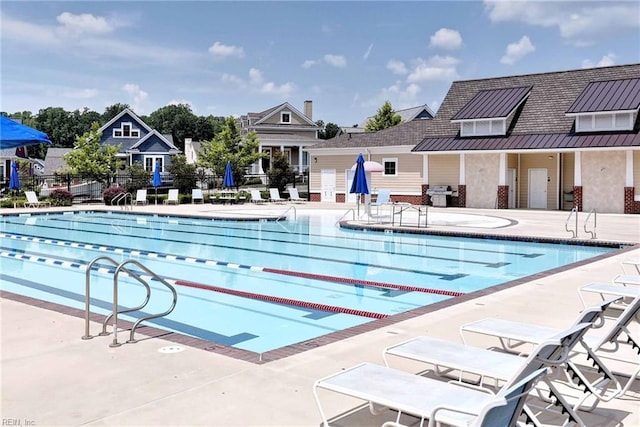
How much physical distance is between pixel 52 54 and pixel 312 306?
29.4 meters

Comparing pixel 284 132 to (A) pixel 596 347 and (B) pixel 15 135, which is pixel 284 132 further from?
(A) pixel 596 347

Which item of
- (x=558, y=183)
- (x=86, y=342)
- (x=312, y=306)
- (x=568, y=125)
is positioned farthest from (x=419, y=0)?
(x=86, y=342)

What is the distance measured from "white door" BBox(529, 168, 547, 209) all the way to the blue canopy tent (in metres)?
25.4

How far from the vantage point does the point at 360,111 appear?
2445 inches

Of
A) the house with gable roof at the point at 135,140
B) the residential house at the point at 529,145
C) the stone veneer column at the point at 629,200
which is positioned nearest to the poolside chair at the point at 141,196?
the residential house at the point at 529,145

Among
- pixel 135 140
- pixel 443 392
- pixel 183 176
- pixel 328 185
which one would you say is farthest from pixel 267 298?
pixel 135 140

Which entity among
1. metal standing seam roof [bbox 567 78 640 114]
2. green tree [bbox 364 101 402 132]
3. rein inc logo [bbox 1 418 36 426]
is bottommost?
rein inc logo [bbox 1 418 36 426]

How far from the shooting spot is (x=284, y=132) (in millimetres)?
51562

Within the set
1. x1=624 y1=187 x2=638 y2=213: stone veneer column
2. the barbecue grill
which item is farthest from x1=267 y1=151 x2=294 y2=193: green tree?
x1=624 y1=187 x2=638 y2=213: stone veneer column

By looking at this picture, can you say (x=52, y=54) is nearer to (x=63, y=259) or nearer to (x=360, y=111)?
(x=63, y=259)

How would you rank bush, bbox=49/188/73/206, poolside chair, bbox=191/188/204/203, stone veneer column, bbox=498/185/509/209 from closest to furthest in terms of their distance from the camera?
1. stone veneer column, bbox=498/185/509/209
2. bush, bbox=49/188/73/206
3. poolside chair, bbox=191/188/204/203

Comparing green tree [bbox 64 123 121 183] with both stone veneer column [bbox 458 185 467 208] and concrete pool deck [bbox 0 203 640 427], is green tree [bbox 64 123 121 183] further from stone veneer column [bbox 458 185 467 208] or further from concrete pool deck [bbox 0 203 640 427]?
concrete pool deck [bbox 0 203 640 427]

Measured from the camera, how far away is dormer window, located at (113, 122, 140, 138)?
50031 millimetres

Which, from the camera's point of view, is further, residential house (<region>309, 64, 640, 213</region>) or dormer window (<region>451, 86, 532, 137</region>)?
dormer window (<region>451, 86, 532, 137</region>)
